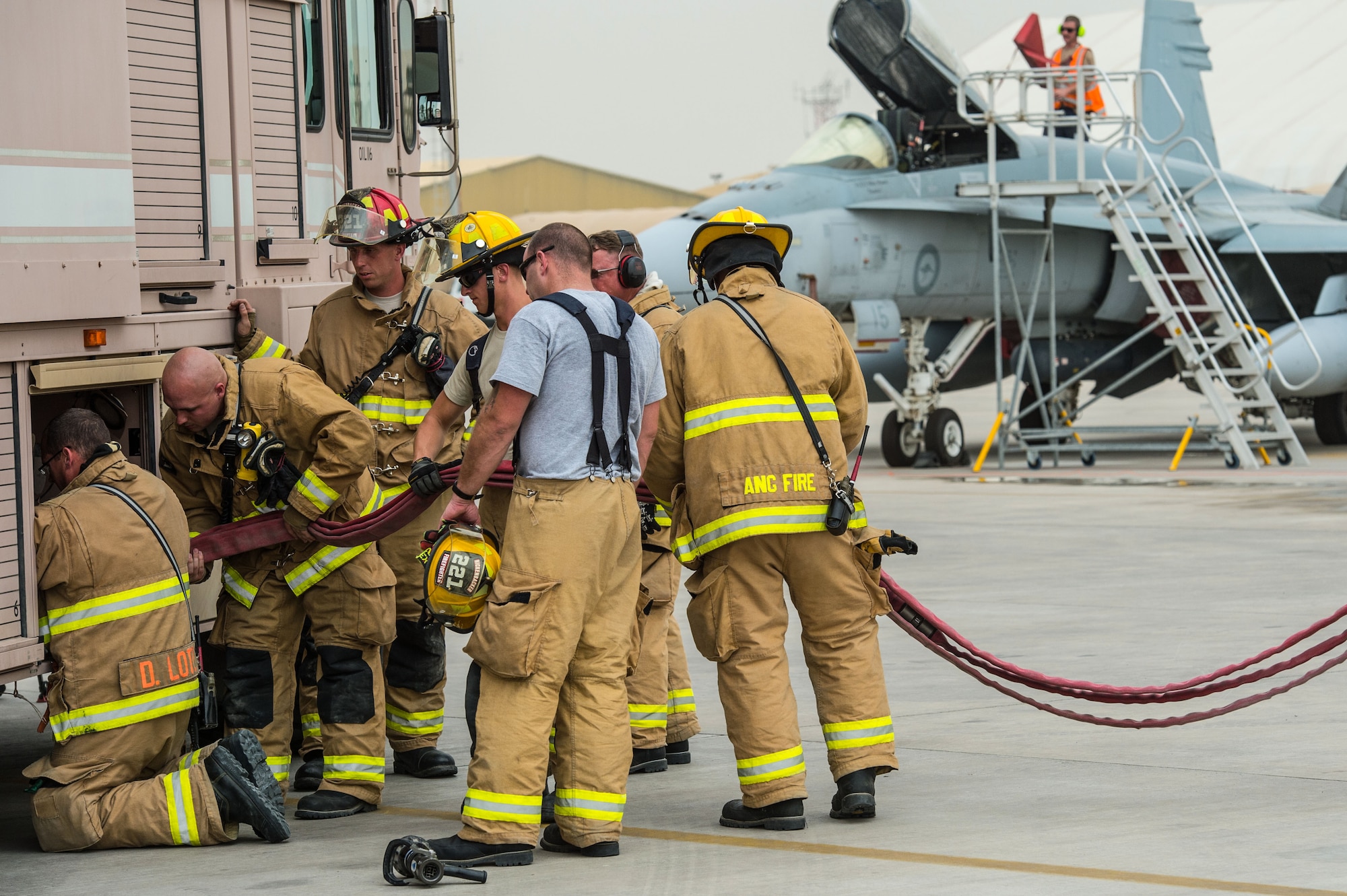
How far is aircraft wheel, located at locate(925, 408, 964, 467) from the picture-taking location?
63.1ft

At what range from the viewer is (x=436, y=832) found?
5840 mm

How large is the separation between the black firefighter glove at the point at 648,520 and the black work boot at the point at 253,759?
6.00ft

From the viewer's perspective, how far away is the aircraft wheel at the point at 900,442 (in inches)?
763

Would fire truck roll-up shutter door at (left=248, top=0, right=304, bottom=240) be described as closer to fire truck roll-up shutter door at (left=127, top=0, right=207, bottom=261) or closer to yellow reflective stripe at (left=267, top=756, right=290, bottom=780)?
fire truck roll-up shutter door at (left=127, top=0, right=207, bottom=261)

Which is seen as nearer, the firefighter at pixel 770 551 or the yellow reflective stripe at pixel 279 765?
the firefighter at pixel 770 551

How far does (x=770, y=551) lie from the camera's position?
5.87m

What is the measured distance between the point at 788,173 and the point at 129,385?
1321 centimetres

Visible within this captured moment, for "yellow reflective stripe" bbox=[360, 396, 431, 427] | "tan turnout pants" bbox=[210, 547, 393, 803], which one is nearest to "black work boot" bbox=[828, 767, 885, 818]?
"tan turnout pants" bbox=[210, 547, 393, 803]

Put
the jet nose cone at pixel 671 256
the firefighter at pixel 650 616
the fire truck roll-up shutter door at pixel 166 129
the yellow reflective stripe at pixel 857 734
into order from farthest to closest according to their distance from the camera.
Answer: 1. the jet nose cone at pixel 671 256
2. the firefighter at pixel 650 616
3. the fire truck roll-up shutter door at pixel 166 129
4. the yellow reflective stripe at pixel 857 734

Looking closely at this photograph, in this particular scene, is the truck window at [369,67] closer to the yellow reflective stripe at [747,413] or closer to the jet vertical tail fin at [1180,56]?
the yellow reflective stripe at [747,413]

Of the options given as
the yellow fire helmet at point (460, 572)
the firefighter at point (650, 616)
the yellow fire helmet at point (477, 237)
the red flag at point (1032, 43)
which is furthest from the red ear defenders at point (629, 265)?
the red flag at point (1032, 43)

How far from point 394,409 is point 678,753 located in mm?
1818

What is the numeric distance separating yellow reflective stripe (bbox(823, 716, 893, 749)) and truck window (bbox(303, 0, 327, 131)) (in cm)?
392

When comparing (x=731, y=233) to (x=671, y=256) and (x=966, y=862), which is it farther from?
(x=671, y=256)
